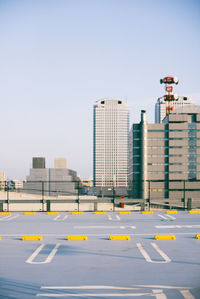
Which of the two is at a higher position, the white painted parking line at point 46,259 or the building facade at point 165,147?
the building facade at point 165,147

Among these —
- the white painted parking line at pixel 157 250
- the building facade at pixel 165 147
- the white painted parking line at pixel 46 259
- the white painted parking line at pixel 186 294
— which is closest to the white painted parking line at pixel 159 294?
the white painted parking line at pixel 186 294

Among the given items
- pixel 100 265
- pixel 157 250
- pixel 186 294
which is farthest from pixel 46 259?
pixel 186 294

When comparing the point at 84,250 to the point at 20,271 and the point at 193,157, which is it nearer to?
the point at 20,271

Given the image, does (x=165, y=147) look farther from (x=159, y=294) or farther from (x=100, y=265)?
(x=159, y=294)

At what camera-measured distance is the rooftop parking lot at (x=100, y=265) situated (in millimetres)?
8688

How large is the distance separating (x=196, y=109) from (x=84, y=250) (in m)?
184

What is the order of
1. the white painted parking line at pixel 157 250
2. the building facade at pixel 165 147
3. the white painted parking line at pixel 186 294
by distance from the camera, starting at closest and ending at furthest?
the white painted parking line at pixel 186 294 → the white painted parking line at pixel 157 250 → the building facade at pixel 165 147

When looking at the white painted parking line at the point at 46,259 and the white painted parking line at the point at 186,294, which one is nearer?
the white painted parking line at the point at 186,294

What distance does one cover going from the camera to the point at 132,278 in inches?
387

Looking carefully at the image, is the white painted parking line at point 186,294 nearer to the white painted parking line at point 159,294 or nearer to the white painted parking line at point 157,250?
the white painted parking line at point 159,294

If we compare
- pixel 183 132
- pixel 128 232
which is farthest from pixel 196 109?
pixel 128 232

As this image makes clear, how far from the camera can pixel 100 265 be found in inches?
449

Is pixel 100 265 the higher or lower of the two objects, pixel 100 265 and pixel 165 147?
the lower

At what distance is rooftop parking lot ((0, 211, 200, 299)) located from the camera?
869 centimetres
